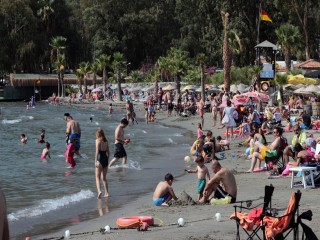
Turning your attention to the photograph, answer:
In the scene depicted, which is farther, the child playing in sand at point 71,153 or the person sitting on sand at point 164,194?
the child playing in sand at point 71,153

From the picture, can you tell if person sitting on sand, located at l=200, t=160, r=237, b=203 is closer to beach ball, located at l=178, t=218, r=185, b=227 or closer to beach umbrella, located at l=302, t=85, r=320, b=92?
beach ball, located at l=178, t=218, r=185, b=227

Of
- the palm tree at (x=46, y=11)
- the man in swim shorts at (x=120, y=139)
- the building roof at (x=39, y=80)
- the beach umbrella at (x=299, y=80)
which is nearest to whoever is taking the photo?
the man in swim shorts at (x=120, y=139)

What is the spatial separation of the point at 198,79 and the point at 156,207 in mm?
51232

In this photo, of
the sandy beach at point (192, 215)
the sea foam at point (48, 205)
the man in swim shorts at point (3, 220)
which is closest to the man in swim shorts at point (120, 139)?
the sandy beach at point (192, 215)

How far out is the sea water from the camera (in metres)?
13.5

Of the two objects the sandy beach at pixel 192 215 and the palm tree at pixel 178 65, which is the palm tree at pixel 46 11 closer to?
the palm tree at pixel 178 65

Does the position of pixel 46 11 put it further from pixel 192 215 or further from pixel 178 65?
pixel 192 215

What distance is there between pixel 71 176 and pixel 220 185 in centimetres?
745

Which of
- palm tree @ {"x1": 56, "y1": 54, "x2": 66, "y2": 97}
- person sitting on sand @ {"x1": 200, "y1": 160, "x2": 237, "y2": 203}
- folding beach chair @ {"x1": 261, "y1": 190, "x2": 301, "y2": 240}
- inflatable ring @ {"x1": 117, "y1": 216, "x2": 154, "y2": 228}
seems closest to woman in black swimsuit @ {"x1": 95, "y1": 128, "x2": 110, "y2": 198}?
person sitting on sand @ {"x1": 200, "y1": 160, "x2": 237, "y2": 203}

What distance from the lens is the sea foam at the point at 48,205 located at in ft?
44.4

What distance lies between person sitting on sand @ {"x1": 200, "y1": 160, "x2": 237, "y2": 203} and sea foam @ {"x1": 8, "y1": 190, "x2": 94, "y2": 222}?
3.28 m

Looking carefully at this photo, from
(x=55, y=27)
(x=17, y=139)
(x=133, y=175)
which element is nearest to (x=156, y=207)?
(x=133, y=175)

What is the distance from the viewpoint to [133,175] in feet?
Answer: 63.3

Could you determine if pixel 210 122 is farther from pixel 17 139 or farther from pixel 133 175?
pixel 133 175
